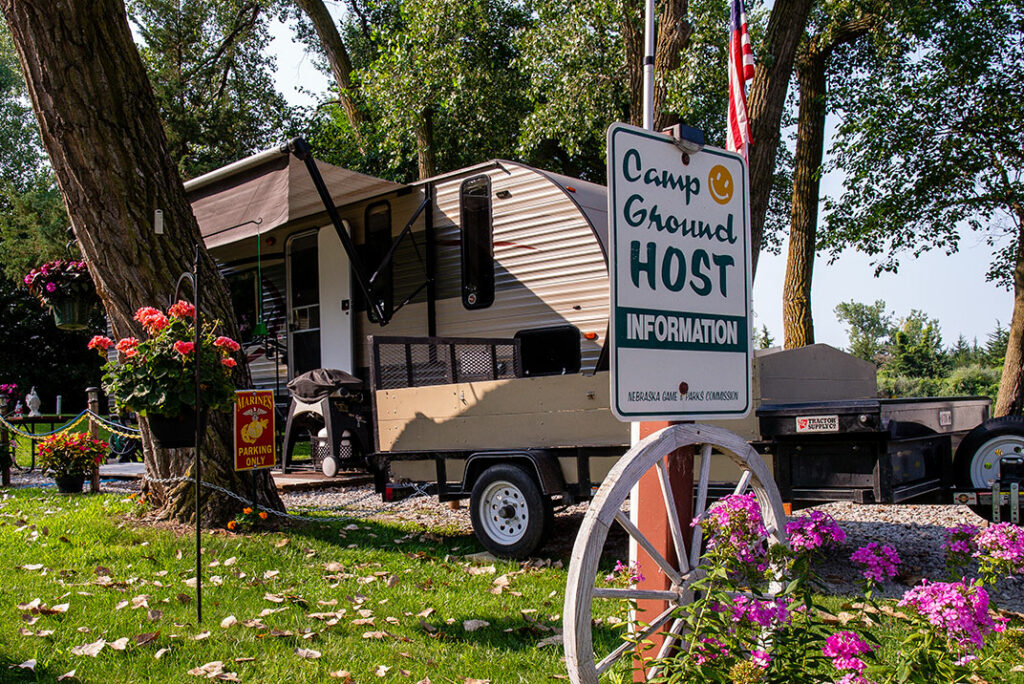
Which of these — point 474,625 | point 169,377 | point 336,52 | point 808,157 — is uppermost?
point 336,52

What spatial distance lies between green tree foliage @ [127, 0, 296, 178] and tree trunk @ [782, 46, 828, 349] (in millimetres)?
13421

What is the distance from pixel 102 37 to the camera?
22.3ft

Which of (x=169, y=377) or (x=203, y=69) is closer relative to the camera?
(x=169, y=377)

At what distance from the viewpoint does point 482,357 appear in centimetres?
880

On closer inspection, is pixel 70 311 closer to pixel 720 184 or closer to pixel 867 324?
pixel 720 184

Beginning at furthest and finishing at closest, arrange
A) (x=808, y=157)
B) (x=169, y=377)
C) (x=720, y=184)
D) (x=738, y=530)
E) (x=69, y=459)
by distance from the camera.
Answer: (x=808, y=157), (x=69, y=459), (x=169, y=377), (x=720, y=184), (x=738, y=530)

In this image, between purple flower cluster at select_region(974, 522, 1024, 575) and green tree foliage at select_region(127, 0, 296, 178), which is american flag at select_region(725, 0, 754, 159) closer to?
purple flower cluster at select_region(974, 522, 1024, 575)

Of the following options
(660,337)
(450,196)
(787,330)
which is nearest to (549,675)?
(660,337)

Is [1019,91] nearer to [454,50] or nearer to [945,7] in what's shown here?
[945,7]

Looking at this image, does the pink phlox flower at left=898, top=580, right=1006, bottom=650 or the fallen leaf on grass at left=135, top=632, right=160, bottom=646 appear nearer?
the pink phlox flower at left=898, top=580, right=1006, bottom=650

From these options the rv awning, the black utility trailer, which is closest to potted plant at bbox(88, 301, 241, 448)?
the black utility trailer

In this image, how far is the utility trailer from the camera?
5.52 metres

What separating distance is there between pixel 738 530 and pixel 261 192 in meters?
7.82

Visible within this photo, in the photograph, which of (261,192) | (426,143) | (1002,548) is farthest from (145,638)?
(426,143)
